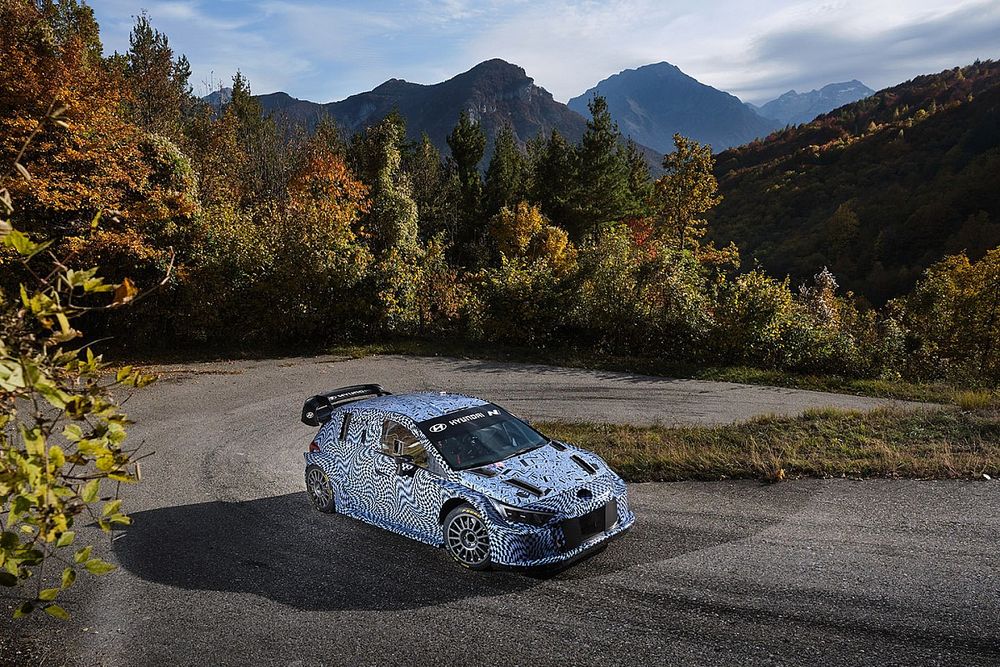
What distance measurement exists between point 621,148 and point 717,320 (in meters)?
43.8

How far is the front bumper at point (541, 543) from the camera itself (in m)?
6.51

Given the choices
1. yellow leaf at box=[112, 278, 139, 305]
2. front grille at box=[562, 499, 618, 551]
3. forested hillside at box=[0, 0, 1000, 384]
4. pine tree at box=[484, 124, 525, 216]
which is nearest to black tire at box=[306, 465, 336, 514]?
front grille at box=[562, 499, 618, 551]

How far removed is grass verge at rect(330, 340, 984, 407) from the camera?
15812mm

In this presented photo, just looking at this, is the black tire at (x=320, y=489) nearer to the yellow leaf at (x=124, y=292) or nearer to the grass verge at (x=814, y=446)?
the grass verge at (x=814, y=446)

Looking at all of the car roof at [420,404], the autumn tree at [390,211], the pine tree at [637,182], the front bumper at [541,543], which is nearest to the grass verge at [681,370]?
the car roof at [420,404]

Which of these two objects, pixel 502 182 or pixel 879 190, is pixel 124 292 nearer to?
pixel 502 182

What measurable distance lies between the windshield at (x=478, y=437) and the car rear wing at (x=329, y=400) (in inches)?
89.6

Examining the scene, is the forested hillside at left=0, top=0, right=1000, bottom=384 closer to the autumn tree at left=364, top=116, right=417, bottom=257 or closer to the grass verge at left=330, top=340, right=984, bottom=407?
the grass verge at left=330, top=340, right=984, bottom=407

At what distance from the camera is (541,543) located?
6516 millimetres

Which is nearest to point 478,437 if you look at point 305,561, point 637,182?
point 305,561

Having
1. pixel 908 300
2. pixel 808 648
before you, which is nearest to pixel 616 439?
pixel 808 648

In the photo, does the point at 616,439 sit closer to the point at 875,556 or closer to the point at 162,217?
the point at 875,556

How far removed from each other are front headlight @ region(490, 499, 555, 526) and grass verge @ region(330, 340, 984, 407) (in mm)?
11653

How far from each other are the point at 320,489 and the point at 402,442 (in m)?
1.82
